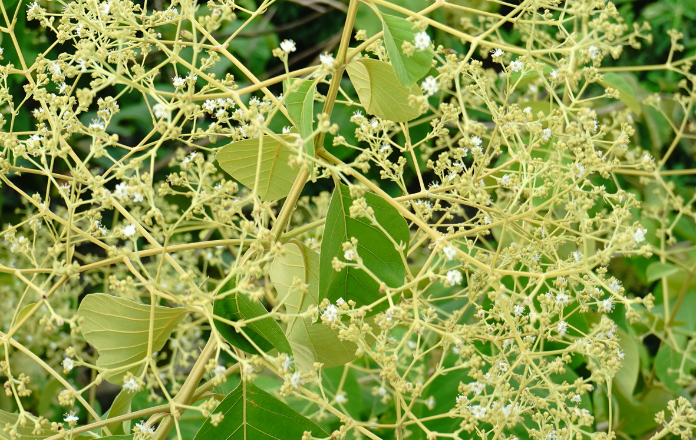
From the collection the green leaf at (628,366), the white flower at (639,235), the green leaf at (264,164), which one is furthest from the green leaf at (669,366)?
the green leaf at (264,164)

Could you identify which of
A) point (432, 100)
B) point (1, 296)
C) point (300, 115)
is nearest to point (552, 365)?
point (300, 115)

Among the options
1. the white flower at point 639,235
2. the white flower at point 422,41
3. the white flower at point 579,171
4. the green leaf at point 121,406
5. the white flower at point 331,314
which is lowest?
the green leaf at point 121,406

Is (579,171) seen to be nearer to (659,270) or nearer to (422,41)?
(422,41)

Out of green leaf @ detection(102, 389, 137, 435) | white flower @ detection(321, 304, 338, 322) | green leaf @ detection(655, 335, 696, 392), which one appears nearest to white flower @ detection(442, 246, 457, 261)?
white flower @ detection(321, 304, 338, 322)

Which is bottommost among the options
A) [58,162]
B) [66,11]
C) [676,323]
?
[676,323]

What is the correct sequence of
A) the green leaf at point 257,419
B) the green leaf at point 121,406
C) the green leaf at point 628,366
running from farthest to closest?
the green leaf at point 628,366 < the green leaf at point 121,406 < the green leaf at point 257,419

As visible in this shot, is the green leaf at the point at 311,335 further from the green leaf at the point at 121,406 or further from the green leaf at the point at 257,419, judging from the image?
the green leaf at the point at 121,406

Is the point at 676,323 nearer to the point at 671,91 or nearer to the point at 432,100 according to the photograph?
the point at 432,100
